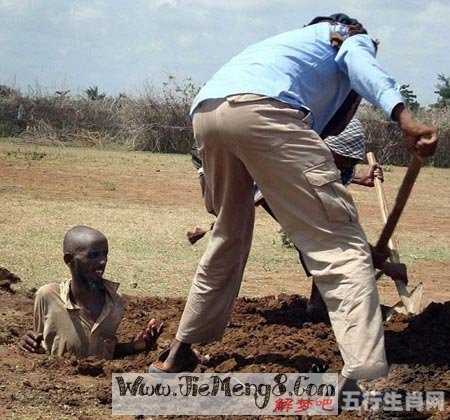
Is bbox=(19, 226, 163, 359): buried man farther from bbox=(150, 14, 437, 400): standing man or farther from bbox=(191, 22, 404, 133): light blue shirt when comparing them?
bbox=(191, 22, 404, 133): light blue shirt

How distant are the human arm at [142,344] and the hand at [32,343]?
398 mm

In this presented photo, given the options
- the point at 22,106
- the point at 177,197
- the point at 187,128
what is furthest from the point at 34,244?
the point at 22,106

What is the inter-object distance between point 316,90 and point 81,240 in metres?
1.54

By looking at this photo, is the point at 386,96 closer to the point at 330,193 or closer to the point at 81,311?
the point at 330,193

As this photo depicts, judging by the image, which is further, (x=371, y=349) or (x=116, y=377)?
(x=116, y=377)

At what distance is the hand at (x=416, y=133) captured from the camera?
3432 mm

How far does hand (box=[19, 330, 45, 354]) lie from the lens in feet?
15.1

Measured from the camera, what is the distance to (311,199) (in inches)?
140

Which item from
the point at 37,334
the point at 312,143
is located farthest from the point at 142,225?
the point at 312,143

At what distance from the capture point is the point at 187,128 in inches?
1159

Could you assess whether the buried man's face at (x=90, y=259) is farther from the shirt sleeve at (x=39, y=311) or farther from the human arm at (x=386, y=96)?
the human arm at (x=386, y=96)

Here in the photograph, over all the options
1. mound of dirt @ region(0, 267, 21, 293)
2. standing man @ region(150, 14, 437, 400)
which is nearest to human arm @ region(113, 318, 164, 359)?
standing man @ region(150, 14, 437, 400)

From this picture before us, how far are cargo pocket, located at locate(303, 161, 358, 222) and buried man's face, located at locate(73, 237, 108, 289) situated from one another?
144 cm

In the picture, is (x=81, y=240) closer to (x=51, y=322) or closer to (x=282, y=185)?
(x=51, y=322)
